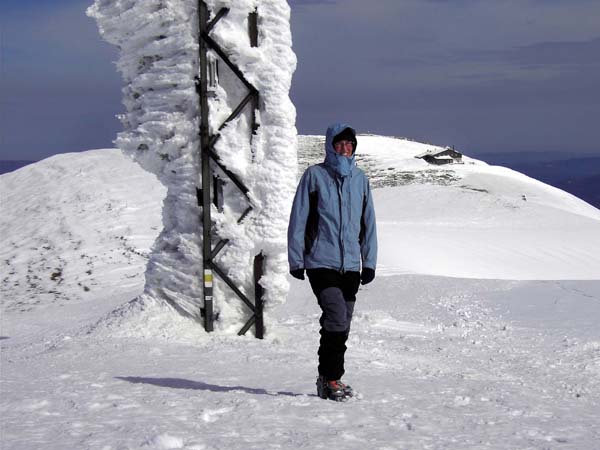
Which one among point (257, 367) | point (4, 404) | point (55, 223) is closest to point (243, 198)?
point (257, 367)

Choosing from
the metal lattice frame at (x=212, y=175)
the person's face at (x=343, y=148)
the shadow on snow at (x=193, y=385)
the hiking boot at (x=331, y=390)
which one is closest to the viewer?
the person's face at (x=343, y=148)

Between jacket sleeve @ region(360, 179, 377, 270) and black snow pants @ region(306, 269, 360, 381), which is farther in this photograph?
jacket sleeve @ region(360, 179, 377, 270)

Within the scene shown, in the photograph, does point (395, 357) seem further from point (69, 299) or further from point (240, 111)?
point (69, 299)

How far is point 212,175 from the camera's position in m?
9.84

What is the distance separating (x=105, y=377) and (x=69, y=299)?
1072 cm

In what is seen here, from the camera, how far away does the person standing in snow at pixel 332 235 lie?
5.92 meters

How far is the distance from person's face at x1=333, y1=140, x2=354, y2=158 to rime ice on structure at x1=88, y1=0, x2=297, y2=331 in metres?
3.76

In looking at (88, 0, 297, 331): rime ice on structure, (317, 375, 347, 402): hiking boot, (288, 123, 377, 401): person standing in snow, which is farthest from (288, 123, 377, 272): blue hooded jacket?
(88, 0, 297, 331): rime ice on structure

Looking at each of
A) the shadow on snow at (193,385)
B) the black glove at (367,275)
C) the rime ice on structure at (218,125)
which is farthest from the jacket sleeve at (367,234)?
the rime ice on structure at (218,125)

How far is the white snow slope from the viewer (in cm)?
510

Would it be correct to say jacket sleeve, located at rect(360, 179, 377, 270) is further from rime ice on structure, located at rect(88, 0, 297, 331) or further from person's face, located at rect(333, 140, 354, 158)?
rime ice on structure, located at rect(88, 0, 297, 331)

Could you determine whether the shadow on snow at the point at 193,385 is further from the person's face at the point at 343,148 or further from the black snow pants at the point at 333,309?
the person's face at the point at 343,148

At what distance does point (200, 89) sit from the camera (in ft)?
31.6

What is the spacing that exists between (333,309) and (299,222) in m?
0.72
